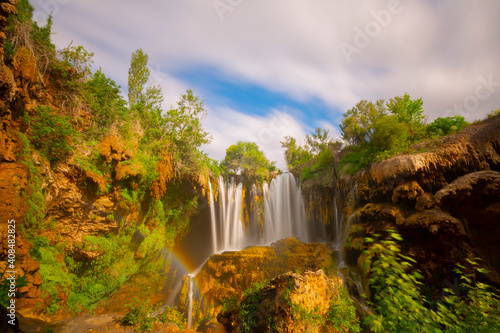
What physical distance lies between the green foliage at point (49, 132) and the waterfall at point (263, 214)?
13.1 metres

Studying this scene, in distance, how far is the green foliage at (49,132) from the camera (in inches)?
303

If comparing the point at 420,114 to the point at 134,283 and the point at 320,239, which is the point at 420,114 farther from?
the point at 134,283

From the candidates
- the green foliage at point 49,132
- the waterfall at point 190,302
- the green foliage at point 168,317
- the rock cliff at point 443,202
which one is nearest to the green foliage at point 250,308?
the green foliage at point 168,317

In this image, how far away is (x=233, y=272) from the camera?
11.7 m

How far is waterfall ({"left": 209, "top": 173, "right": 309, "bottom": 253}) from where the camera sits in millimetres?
21500

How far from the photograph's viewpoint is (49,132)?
788cm

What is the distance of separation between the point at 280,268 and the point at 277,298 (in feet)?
18.7

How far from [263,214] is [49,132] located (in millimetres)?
20956

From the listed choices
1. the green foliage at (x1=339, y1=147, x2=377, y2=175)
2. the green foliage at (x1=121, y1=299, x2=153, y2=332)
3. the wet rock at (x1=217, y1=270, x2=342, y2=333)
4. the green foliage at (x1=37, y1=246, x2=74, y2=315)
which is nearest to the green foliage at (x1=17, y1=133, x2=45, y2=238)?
the green foliage at (x1=37, y1=246, x2=74, y2=315)

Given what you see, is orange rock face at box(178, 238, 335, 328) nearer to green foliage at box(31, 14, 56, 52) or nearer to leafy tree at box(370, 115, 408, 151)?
leafy tree at box(370, 115, 408, 151)

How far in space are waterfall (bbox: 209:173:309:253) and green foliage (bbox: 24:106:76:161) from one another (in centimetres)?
1311

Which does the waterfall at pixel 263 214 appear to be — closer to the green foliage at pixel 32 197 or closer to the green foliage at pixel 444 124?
the green foliage at pixel 32 197

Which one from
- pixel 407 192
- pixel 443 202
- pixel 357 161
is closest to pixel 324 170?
pixel 357 161

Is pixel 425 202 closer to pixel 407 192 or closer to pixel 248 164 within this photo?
pixel 407 192
